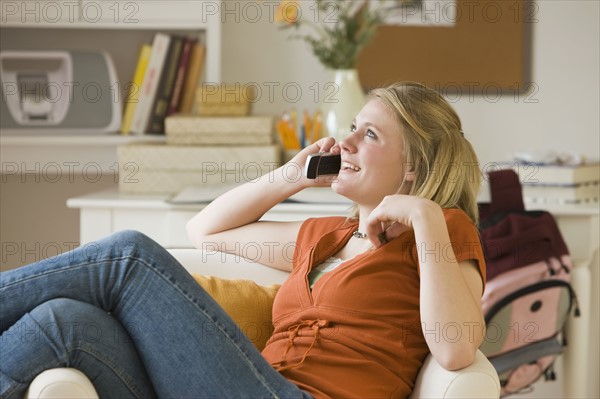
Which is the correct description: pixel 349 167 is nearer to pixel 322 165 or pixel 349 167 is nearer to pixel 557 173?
pixel 322 165

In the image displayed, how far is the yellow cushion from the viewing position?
155 cm

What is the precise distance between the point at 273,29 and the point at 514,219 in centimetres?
96

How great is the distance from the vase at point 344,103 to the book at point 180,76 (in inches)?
16.1

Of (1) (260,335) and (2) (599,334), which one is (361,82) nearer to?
(2) (599,334)

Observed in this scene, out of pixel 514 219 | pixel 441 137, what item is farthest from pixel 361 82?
pixel 441 137

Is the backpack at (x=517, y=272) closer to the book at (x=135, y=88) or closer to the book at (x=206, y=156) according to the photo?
the book at (x=206, y=156)

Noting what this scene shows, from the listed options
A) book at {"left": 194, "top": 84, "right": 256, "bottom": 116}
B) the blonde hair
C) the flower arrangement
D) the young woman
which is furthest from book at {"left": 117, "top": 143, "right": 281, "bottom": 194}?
the blonde hair

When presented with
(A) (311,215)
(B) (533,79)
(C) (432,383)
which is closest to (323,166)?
(C) (432,383)

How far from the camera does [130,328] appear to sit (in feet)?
4.15

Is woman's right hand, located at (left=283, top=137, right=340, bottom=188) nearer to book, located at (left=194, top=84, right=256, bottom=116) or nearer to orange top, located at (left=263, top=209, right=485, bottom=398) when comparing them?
orange top, located at (left=263, top=209, right=485, bottom=398)

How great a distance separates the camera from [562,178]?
86.0 inches

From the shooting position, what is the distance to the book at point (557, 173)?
7.13ft

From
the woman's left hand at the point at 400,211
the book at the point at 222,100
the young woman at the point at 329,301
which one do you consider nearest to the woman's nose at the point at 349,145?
the young woman at the point at 329,301

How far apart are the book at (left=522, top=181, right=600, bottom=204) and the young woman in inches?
31.4
